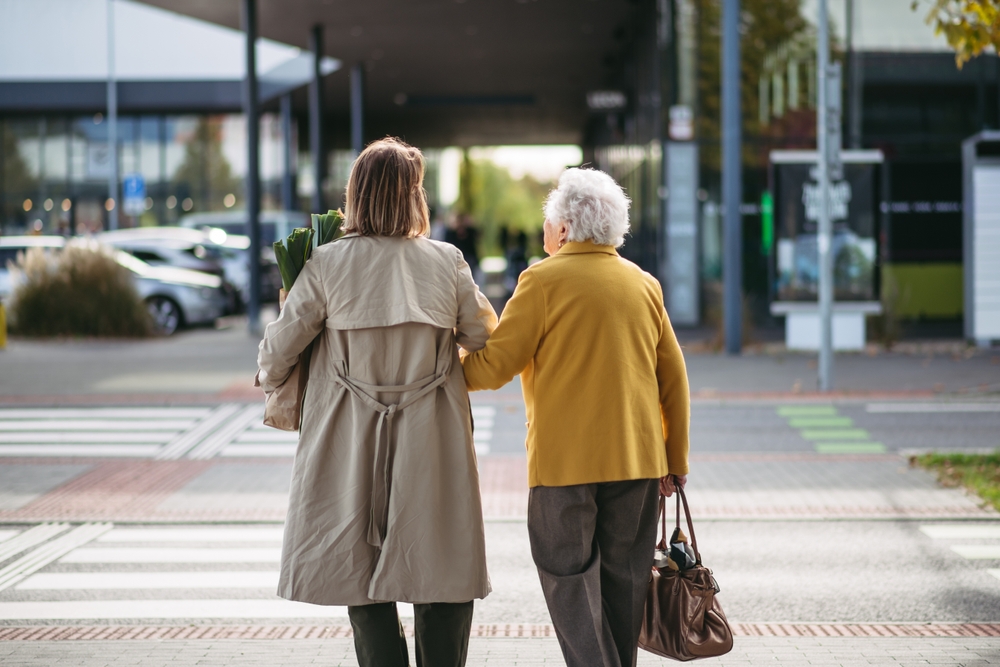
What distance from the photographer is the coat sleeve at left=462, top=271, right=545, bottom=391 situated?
3697 mm

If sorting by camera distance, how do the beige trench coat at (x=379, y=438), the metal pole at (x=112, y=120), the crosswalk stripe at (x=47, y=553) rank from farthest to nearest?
1. the metal pole at (x=112, y=120)
2. the crosswalk stripe at (x=47, y=553)
3. the beige trench coat at (x=379, y=438)

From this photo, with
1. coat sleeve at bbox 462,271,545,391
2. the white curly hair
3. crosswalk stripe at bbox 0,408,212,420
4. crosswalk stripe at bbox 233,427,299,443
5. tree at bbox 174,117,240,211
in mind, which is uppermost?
tree at bbox 174,117,240,211

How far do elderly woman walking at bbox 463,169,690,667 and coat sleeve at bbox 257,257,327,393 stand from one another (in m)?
0.53

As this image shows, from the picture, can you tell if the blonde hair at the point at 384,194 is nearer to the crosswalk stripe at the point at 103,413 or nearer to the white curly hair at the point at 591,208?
the white curly hair at the point at 591,208

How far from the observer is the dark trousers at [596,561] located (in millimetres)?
3670

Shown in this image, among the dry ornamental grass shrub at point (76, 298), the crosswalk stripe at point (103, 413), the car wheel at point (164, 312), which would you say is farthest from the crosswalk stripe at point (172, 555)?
the car wheel at point (164, 312)

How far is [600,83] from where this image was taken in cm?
3209

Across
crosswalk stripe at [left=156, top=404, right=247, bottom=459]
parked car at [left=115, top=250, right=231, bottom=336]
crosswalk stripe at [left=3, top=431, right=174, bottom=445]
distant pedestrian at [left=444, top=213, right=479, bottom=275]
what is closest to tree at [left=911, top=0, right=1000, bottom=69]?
crosswalk stripe at [left=156, top=404, right=247, bottom=459]

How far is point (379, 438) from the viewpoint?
142 inches

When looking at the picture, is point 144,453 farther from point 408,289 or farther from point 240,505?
point 408,289

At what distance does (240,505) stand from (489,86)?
26.6 m

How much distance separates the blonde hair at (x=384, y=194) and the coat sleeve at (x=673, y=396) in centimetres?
90

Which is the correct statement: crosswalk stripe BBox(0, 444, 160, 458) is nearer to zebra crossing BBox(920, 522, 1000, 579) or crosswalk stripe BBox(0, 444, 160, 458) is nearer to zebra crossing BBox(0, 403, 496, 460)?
zebra crossing BBox(0, 403, 496, 460)

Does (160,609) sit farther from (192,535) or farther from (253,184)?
(253,184)
